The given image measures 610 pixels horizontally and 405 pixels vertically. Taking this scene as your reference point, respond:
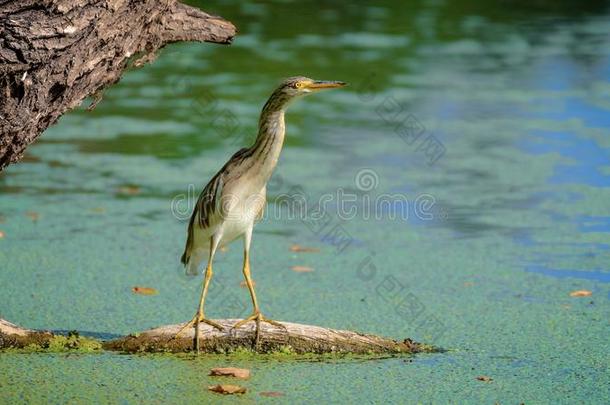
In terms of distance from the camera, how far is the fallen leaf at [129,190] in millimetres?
6422

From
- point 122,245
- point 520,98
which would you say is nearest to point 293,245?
point 122,245

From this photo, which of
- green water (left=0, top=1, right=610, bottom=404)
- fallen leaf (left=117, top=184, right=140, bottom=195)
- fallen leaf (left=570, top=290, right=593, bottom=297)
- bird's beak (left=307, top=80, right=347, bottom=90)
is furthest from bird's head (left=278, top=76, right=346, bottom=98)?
fallen leaf (left=117, top=184, right=140, bottom=195)

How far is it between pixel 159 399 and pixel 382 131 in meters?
4.59

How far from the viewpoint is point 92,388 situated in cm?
362

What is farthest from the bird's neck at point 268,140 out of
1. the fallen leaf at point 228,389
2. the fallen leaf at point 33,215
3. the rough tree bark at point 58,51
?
the fallen leaf at point 33,215

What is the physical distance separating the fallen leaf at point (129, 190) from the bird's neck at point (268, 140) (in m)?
2.55

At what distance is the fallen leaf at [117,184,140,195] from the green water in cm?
2

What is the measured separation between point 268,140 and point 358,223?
6.79ft

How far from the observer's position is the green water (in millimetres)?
3826

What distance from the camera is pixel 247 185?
401cm

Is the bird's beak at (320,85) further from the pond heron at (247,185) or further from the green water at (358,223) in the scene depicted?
the green water at (358,223)

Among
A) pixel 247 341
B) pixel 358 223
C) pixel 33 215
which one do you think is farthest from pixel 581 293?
pixel 33 215

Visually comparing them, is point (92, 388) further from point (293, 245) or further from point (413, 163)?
point (413, 163)

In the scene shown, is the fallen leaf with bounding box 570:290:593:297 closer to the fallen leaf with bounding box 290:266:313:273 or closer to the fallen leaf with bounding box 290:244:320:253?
the fallen leaf with bounding box 290:266:313:273
